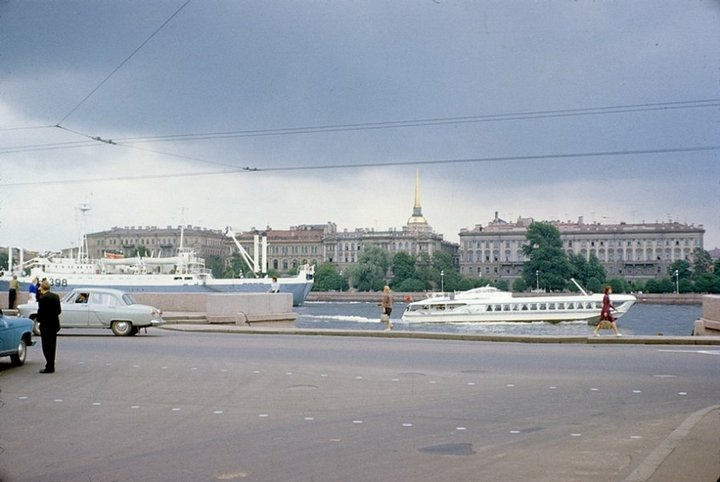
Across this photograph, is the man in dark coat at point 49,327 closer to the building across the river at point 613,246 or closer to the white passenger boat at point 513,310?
the building across the river at point 613,246

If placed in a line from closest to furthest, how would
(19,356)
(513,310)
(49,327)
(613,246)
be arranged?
(49,327) < (19,356) < (513,310) < (613,246)

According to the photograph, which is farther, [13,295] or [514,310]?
[514,310]

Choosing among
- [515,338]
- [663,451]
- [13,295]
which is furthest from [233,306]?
[663,451]

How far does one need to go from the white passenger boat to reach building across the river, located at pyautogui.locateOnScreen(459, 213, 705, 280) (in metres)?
8.07

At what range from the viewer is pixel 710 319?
29234mm

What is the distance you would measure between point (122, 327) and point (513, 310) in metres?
51.3

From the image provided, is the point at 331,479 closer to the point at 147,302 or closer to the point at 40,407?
the point at 40,407

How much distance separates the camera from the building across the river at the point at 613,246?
82562 millimetres

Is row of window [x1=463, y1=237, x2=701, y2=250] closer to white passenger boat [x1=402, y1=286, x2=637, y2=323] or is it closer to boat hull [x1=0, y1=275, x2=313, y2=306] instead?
white passenger boat [x1=402, y1=286, x2=637, y2=323]

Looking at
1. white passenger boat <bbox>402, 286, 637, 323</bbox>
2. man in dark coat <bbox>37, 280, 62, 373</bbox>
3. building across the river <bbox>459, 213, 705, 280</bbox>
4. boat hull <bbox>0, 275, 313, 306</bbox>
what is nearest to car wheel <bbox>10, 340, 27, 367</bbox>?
man in dark coat <bbox>37, 280, 62, 373</bbox>

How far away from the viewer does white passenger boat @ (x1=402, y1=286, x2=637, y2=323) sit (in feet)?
243

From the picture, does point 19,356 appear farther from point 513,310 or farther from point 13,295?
point 513,310

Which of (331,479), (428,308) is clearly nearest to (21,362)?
(331,479)

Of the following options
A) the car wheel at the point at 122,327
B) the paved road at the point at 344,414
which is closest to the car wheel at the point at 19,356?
the paved road at the point at 344,414
